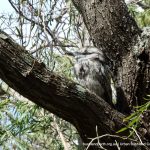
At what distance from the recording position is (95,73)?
246cm

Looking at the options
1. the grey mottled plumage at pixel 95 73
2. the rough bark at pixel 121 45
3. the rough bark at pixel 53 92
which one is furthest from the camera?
the grey mottled plumage at pixel 95 73

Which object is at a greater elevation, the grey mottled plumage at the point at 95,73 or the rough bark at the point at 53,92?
the grey mottled plumage at the point at 95,73

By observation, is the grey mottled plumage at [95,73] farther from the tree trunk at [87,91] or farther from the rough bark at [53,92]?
the rough bark at [53,92]

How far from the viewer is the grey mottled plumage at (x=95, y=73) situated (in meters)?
2.41

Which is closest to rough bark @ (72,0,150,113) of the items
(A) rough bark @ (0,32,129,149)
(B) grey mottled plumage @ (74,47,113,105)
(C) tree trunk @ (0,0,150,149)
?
(C) tree trunk @ (0,0,150,149)

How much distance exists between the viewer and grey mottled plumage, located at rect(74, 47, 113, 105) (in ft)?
7.91

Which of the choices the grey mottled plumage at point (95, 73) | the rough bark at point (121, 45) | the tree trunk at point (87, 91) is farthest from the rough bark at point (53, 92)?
the grey mottled plumage at point (95, 73)

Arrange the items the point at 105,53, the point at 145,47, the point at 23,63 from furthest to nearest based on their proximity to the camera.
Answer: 1. the point at 105,53
2. the point at 145,47
3. the point at 23,63

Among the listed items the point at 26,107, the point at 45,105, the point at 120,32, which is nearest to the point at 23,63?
the point at 45,105

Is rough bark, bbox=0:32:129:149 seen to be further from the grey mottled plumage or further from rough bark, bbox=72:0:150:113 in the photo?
the grey mottled plumage

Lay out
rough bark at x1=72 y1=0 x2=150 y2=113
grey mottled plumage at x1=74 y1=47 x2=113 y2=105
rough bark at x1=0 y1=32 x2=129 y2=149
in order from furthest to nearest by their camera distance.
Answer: grey mottled plumage at x1=74 y1=47 x2=113 y2=105 < rough bark at x1=72 y1=0 x2=150 y2=113 < rough bark at x1=0 y1=32 x2=129 y2=149

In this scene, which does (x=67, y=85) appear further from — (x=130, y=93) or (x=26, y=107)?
(x=26, y=107)

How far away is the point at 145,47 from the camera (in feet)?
7.05

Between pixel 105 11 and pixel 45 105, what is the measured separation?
680 mm
